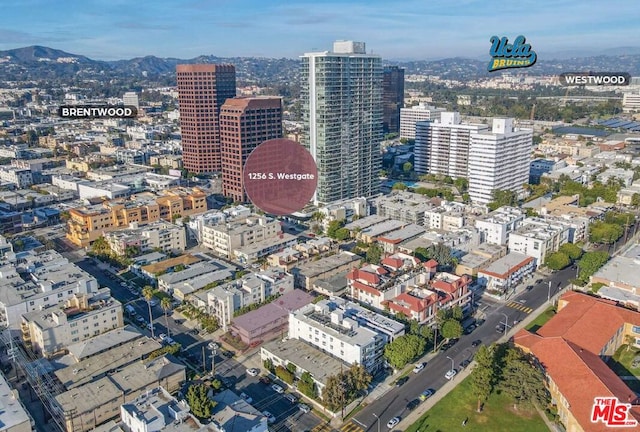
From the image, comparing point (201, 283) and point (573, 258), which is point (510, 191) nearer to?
point (573, 258)

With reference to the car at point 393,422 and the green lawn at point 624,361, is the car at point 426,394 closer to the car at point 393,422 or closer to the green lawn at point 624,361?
the car at point 393,422

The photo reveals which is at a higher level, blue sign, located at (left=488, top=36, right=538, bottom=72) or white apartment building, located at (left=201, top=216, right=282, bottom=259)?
blue sign, located at (left=488, top=36, right=538, bottom=72)

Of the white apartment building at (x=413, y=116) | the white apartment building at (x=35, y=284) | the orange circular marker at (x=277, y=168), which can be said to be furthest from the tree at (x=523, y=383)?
the white apartment building at (x=413, y=116)

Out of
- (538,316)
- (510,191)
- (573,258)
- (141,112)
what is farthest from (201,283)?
(141,112)


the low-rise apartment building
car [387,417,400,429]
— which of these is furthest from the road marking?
the low-rise apartment building

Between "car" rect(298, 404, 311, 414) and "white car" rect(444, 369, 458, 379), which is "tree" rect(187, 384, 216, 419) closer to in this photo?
"car" rect(298, 404, 311, 414)
